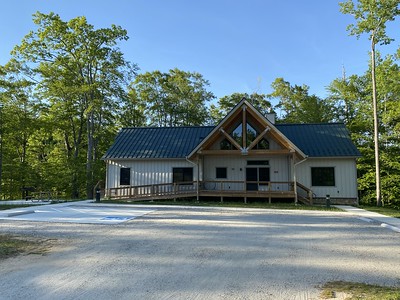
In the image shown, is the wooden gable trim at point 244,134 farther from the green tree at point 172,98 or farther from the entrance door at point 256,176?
the green tree at point 172,98

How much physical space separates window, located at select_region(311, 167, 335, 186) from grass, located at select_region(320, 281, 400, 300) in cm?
1657

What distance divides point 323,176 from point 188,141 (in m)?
9.69

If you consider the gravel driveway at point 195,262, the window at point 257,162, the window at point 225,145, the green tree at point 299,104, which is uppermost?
the green tree at point 299,104

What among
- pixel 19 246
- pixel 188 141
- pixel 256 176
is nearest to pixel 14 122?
pixel 188 141

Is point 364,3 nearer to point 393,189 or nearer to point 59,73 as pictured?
point 393,189

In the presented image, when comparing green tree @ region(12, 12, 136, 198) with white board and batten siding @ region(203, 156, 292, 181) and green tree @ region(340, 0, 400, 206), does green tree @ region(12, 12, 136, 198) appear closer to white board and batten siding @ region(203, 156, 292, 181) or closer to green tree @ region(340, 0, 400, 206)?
white board and batten siding @ region(203, 156, 292, 181)

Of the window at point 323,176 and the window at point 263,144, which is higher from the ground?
the window at point 263,144

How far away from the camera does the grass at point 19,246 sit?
674 centimetres

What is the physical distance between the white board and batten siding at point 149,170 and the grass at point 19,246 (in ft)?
45.5

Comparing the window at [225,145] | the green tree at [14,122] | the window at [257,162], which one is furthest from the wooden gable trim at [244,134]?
the green tree at [14,122]

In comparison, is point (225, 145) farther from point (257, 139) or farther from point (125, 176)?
point (125, 176)

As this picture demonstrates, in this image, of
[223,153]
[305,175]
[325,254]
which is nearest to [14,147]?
[223,153]

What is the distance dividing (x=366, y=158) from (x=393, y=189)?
3276 mm

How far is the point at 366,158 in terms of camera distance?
2642 centimetres
